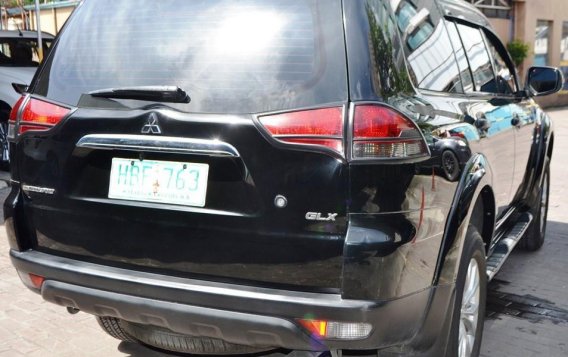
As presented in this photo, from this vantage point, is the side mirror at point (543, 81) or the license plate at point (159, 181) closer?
the license plate at point (159, 181)

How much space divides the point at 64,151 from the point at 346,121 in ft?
3.85

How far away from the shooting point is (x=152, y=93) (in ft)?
7.80

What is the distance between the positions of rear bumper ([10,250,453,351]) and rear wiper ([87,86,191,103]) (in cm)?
67

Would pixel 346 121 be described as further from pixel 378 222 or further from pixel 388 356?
pixel 388 356

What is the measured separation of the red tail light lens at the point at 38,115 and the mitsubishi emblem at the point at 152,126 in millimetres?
420

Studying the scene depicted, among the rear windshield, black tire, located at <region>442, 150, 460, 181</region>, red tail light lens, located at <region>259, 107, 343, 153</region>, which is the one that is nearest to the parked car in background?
the rear windshield

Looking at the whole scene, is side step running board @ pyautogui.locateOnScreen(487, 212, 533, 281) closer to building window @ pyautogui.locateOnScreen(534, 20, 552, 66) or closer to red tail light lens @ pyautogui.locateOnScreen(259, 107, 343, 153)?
red tail light lens @ pyautogui.locateOnScreen(259, 107, 343, 153)

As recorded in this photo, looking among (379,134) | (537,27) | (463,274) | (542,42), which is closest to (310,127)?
(379,134)

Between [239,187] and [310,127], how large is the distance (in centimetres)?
33

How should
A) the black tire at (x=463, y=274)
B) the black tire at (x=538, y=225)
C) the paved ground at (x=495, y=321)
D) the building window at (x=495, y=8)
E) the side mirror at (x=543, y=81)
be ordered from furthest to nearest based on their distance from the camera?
1. the building window at (x=495, y=8)
2. the black tire at (x=538, y=225)
3. the side mirror at (x=543, y=81)
4. the paved ground at (x=495, y=321)
5. the black tire at (x=463, y=274)

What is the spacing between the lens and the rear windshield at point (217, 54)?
2.25 metres

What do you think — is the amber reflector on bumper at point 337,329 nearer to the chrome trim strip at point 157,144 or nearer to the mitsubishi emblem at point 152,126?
the chrome trim strip at point 157,144

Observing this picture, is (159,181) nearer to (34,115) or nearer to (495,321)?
(34,115)

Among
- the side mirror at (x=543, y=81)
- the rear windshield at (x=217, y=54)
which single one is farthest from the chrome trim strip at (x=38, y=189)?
the side mirror at (x=543, y=81)
